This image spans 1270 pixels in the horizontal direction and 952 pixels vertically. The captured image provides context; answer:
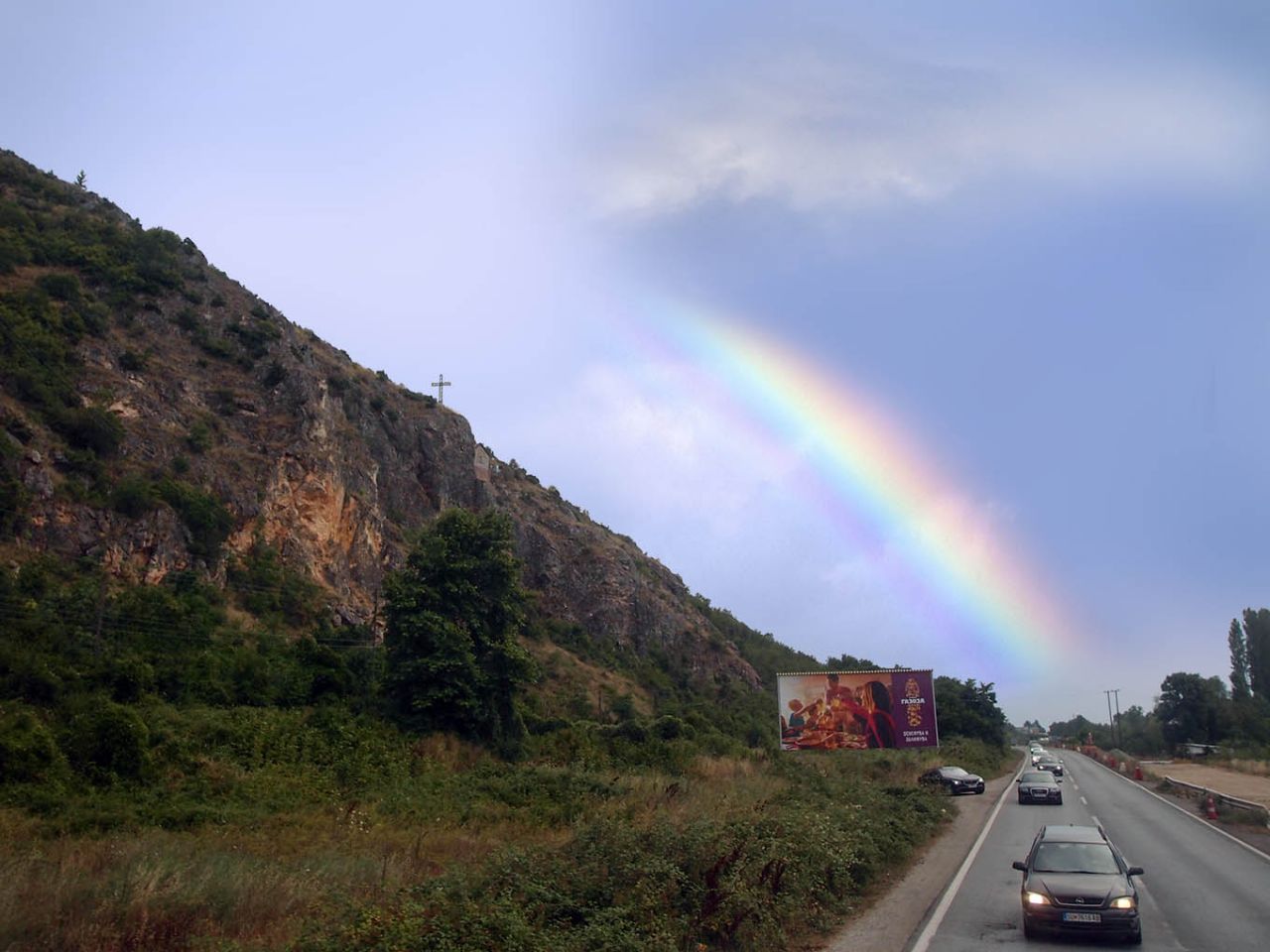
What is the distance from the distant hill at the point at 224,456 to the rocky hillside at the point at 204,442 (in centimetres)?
12

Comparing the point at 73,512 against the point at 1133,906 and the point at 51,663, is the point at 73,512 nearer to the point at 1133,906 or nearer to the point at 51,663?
the point at 51,663

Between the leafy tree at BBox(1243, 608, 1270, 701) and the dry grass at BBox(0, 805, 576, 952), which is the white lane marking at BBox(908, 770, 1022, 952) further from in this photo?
the leafy tree at BBox(1243, 608, 1270, 701)

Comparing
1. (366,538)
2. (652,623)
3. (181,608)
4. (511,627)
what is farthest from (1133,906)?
(652,623)

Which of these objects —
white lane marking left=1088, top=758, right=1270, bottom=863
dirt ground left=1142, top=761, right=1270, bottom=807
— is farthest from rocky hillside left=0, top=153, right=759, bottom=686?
dirt ground left=1142, top=761, right=1270, bottom=807

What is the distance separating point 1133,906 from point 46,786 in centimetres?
2028

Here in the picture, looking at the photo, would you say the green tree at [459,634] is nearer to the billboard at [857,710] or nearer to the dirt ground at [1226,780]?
the billboard at [857,710]

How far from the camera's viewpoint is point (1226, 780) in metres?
50.9

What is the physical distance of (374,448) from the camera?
6581 cm

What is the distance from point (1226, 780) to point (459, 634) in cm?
4510

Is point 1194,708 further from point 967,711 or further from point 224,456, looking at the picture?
point 224,456

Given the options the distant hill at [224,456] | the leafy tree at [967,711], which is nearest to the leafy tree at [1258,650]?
the leafy tree at [967,711]

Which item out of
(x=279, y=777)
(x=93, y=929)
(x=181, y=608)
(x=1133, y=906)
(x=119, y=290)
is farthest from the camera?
(x=119, y=290)

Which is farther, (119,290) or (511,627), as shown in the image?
(119,290)

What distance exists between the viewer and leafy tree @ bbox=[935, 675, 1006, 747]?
7581cm
